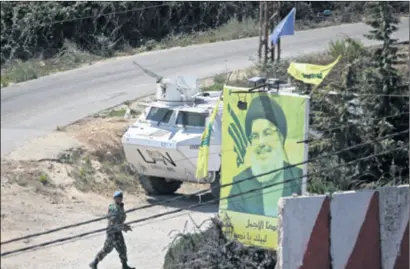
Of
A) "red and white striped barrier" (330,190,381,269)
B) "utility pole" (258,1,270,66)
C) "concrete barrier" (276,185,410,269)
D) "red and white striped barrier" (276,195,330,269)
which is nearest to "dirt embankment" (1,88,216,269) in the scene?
"red and white striped barrier" (276,195,330,269)

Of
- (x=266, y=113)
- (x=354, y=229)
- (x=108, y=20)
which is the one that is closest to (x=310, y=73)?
(x=266, y=113)

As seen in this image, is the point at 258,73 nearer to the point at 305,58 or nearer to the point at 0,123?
the point at 305,58

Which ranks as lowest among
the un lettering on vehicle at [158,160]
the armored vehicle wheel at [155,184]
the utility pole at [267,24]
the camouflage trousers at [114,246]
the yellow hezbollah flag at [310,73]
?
the armored vehicle wheel at [155,184]

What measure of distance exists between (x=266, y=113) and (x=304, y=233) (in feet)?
7.02

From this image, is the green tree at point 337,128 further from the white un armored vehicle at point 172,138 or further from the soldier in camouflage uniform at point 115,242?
the soldier in camouflage uniform at point 115,242

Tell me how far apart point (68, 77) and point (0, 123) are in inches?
370

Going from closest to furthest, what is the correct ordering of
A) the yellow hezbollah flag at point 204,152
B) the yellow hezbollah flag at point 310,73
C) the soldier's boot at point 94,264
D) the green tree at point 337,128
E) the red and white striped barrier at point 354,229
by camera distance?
1. the soldier's boot at point 94,264
2. the red and white striped barrier at point 354,229
3. the yellow hezbollah flag at point 204,152
4. the yellow hezbollah flag at point 310,73
5. the green tree at point 337,128

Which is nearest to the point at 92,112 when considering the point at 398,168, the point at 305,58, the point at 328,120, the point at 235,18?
the point at 328,120

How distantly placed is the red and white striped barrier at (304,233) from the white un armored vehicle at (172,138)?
471 cm

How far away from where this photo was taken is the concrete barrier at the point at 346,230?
647 inches

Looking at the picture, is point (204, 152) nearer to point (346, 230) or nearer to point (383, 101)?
point (346, 230)

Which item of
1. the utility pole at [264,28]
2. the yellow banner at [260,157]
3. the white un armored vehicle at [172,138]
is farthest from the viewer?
the utility pole at [264,28]

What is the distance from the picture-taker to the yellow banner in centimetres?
1717

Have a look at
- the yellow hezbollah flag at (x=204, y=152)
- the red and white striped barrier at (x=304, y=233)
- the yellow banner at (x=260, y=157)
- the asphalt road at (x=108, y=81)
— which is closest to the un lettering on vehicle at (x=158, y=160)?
the yellow hezbollah flag at (x=204, y=152)
